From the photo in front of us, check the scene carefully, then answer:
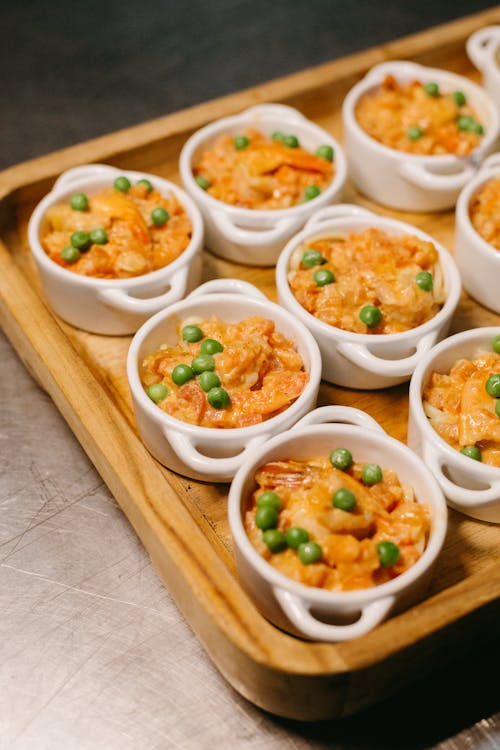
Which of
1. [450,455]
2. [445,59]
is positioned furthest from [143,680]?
[445,59]

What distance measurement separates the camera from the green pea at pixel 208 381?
3.04 m

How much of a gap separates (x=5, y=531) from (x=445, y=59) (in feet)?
10.2

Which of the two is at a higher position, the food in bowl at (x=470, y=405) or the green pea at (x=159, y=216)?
the green pea at (x=159, y=216)

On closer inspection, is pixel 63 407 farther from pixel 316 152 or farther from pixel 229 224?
pixel 316 152

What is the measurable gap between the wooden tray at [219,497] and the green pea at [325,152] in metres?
0.26

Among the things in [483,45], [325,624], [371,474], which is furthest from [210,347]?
[483,45]

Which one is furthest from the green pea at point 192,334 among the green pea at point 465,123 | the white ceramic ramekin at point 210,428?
the green pea at point 465,123

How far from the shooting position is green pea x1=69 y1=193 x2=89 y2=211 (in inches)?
144

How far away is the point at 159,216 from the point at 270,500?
1.39m

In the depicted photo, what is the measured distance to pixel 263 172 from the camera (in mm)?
3867

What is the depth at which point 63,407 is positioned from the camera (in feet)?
10.9

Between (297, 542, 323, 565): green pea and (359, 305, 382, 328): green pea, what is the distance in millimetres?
963

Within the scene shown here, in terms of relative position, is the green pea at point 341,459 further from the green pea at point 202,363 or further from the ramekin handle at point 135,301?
the ramekin handle at point 135,301

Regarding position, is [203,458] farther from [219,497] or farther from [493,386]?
[493,386]
